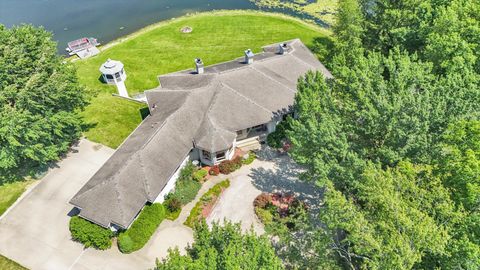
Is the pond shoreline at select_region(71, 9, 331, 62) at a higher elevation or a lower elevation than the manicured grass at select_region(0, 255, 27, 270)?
higher

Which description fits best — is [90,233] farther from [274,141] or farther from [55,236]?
[274,141]

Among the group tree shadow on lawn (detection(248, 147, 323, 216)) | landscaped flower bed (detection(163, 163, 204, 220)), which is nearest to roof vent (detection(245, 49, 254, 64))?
tree shadow on lawn (detection(248, 147, 323, 216))

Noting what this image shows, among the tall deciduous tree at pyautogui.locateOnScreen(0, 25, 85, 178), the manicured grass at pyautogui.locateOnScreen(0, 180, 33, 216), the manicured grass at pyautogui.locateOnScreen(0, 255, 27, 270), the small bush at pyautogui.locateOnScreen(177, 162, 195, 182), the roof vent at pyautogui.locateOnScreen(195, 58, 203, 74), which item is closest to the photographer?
the manicured grass at pyautogui.locateOnScreen(0, 255, 27, 270)

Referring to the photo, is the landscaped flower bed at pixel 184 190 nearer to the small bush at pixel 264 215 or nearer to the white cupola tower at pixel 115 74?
the small bush at pixel 264 215

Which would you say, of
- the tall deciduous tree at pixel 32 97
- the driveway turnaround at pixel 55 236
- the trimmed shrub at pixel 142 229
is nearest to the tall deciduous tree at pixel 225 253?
the trimmed shrub at pixel 142 229

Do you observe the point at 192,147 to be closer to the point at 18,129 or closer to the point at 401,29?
the point at 18,129

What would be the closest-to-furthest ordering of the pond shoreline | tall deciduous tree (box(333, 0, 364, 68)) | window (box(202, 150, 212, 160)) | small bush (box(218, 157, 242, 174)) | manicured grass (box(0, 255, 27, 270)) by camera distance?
manicured grass (box(0, 255, 27, 270)), small bush (box(218, 157, 242, 174)), window (box(202, 150, 212, 160)), tall deciduous tree (box(333, 0, 364, 68)), the pond shoreline

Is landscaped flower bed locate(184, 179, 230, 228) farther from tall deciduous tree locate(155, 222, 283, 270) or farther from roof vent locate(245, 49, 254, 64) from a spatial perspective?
roof vent locate(245, 49, 254, 64)

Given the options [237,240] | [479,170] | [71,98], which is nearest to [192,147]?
[71,98]
